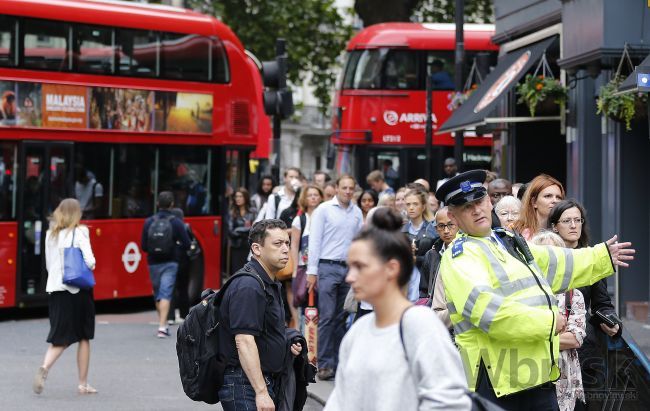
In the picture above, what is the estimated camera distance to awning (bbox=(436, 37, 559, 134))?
16.7m

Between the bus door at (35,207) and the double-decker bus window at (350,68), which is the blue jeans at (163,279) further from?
the double-decker bus window at (350,68)

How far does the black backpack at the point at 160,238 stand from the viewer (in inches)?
568

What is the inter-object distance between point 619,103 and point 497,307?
8628 mm

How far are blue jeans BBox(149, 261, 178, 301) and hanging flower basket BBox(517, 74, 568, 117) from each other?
16.1 feet

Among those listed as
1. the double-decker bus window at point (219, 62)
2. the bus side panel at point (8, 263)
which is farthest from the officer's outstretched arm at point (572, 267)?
the double-decker bus window at point (219, 62)

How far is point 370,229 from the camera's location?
4.04 metres

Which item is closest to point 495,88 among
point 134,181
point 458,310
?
point 134,181

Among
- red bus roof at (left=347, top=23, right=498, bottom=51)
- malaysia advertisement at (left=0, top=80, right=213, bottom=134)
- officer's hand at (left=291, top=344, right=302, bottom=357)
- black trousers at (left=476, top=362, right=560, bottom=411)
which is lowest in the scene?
black trousers at (left=476, top=362, right=560, bottom=411)

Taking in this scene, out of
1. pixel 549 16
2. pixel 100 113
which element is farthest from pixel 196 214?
pixel 549 16

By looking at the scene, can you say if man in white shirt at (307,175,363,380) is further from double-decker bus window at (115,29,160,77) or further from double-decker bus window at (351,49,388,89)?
double-decker bus window at (351,49,388,89)

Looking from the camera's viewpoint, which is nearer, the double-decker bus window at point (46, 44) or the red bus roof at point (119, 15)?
the double-decker bus window at point (46, 44)

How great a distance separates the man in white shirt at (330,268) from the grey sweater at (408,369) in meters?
7.28

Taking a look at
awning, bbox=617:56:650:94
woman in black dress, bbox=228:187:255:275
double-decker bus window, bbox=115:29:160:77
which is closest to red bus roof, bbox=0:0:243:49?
double-decker bus window, bbox=115:29:160:77

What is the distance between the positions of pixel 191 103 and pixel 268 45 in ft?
59.1
